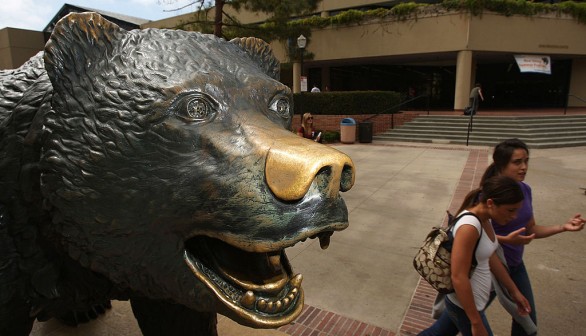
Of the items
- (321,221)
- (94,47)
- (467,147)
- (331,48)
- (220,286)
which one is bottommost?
(467,147)

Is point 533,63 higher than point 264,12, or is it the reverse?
point 264,12

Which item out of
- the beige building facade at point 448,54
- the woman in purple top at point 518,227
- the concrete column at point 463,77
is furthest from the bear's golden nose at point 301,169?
the concrete column at point 463,77

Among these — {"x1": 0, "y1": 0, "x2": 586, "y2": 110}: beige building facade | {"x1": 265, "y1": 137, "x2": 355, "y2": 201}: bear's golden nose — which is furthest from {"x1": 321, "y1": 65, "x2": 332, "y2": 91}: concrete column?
{"x1": 265, "y1": 137, "x2": 355, "y2": 201}: bear's golden nose

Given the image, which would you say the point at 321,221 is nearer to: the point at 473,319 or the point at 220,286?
the point at 220,286

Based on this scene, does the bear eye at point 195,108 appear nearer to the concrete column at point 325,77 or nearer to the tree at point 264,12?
the tree at point 264,12

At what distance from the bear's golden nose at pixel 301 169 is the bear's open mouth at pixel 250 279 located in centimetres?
16

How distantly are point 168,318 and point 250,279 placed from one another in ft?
2.53

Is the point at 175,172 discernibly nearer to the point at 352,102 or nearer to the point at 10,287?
the point at 10,287

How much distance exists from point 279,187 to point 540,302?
10.7 feet

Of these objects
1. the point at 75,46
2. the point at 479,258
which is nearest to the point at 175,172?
the point at 75,46

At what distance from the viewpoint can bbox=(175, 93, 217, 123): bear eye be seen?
40.0 inches

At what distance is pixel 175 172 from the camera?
996mm

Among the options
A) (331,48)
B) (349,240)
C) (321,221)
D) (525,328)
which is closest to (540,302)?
(525,328)

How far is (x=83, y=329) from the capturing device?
248 cm
